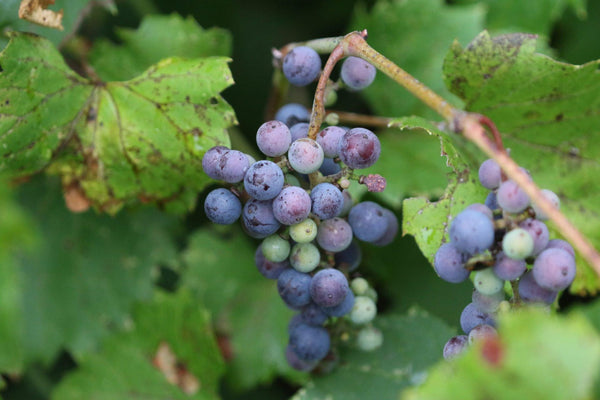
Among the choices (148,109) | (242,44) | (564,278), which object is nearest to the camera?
(564,278)

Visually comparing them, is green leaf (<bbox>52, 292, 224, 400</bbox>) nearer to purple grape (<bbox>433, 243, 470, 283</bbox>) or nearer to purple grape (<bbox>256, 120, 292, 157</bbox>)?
purple grape (<bbox>256, 120, 292, 157</bbox>)

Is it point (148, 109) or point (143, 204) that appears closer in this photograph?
point (148, 109)

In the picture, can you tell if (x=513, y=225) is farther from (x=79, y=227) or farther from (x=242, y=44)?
(x=242, y=44)

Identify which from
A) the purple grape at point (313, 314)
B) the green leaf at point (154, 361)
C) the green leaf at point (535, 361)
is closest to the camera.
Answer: the green leaf at point (535, 361)

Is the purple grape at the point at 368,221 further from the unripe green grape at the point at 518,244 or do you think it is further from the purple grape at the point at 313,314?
the unripe green grape at the point at 518,244

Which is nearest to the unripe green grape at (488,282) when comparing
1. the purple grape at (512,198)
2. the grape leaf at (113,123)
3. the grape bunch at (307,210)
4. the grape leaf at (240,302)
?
the purple grape at (512,198)

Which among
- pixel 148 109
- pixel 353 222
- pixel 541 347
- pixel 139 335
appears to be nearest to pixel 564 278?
pixel 541 347

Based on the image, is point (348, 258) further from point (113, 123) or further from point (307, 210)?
point (113, 123)
